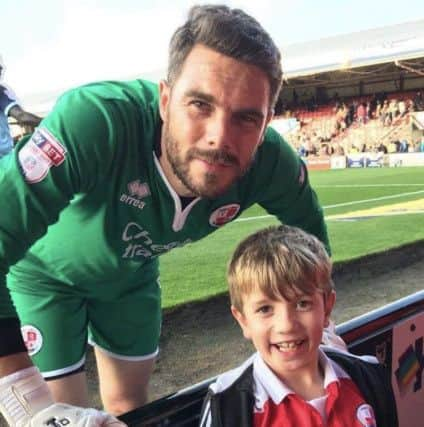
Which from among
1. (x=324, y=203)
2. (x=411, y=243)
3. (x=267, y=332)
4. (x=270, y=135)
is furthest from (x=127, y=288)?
(x=324, y=203)

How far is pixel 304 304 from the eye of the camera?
5.16 ft

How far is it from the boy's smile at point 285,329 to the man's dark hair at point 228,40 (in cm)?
58

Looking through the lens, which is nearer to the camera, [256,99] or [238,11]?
[256,99]

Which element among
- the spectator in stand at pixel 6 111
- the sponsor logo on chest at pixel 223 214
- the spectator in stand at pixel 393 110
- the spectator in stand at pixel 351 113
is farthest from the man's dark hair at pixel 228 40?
the spectator in stand at pixel 351 113

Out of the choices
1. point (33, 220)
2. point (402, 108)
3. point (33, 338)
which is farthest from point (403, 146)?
point (33, 220)

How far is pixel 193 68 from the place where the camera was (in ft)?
5.34

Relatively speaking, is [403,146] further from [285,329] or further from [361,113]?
[285,329]

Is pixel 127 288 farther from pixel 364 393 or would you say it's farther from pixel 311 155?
pixel 311 155

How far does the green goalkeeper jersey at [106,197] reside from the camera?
4.79 feet

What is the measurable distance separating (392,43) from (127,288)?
29.6 m

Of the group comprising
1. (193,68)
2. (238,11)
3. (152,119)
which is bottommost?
(152,119)

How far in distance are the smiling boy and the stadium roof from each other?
89.9ft

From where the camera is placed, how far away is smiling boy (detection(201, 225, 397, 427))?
60.1 inches

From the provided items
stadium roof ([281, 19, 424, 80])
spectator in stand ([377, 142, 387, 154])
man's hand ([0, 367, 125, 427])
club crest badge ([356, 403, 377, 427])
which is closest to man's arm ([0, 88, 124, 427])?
man's hand ([0, 367, 125, 427])
